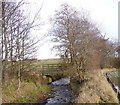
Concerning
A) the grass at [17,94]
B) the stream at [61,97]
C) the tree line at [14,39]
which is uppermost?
the tree line at [14,39]

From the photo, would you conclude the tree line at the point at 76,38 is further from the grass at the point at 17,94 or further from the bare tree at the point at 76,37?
the grass at the point at 17,94

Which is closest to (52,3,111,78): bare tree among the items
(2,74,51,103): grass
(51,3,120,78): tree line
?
(51,3,120,78): tree line

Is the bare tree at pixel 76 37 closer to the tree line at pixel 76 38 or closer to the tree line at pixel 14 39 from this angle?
the tree line at pixel 76 38

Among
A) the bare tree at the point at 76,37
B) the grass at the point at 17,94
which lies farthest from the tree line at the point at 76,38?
the grass at the point at 17,94

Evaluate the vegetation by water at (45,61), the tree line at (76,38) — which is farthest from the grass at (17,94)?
the tree line at (76,38)

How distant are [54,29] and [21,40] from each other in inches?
909

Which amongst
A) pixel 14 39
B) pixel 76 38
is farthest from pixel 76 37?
pixel 14 39

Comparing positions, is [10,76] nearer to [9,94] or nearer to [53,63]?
[9,94]

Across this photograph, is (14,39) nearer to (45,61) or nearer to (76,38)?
(45,61)

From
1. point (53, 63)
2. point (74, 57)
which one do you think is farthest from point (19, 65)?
point (53, 63)

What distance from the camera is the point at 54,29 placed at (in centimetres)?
4416

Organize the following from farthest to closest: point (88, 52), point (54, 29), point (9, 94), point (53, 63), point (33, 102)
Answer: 1. point (53, 63)
2. point (54, 29)
3. point (88, 52)
4. point (33, 102)
5. point (9, 94)

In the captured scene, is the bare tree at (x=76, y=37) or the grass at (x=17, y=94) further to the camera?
the bare tree at (x=76, y=37)

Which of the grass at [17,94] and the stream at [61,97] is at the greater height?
the grass at [17,94]
